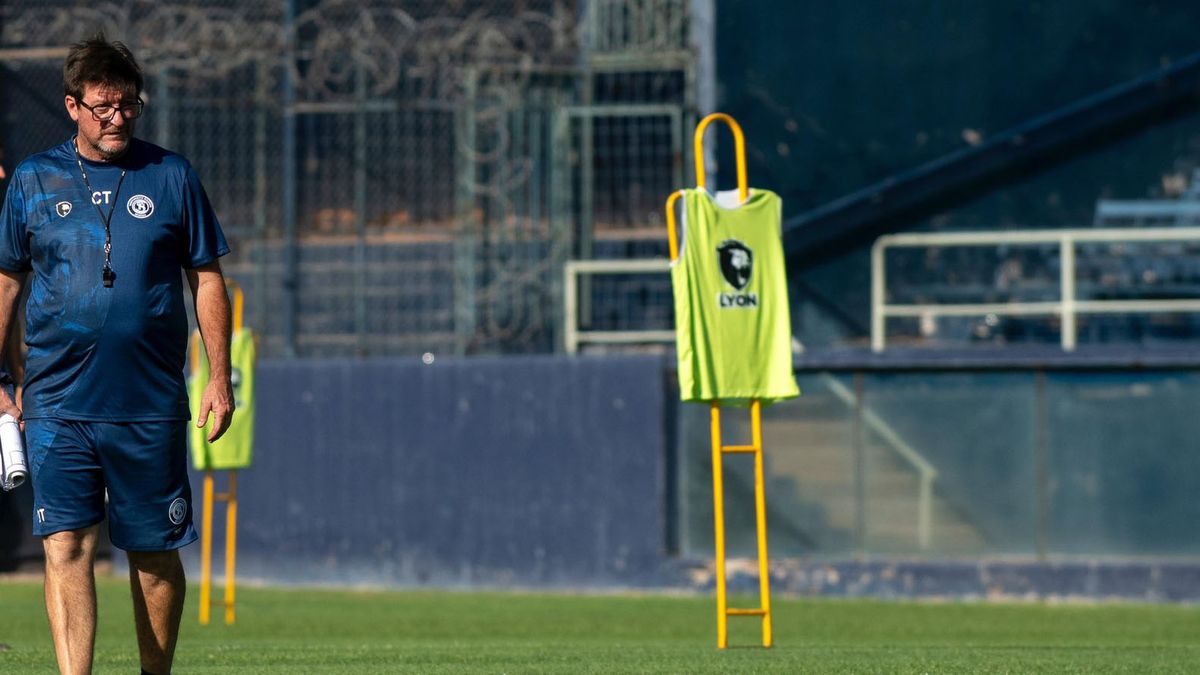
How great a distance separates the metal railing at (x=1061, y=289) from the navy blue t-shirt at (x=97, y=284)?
12.2 m

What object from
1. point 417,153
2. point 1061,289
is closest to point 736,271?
point 1061,289

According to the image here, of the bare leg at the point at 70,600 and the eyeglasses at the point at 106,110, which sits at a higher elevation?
the eyeglasses at the point at 106,110

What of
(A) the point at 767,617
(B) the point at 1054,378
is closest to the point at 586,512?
(B) the point at 1054,378

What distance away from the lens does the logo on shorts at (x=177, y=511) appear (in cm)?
652

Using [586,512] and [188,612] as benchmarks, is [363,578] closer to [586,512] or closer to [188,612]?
[586,512]

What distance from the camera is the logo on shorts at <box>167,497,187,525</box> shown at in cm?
652

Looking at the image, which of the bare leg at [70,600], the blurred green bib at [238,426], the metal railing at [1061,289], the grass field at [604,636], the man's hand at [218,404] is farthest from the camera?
the metal railing at [1061,289]

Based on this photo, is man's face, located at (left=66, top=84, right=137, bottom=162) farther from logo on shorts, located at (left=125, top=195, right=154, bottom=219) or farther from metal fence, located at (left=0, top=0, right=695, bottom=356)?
metal fence, located at (left=0, top=0, right=695, bottom=356)

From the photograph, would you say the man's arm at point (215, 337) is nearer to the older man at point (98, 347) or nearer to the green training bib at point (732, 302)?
the older man at point (98, 347)

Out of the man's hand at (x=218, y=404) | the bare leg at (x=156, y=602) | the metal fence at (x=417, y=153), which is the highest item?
the metal fence at (x=417, y=153)

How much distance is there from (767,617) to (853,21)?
11.1 m

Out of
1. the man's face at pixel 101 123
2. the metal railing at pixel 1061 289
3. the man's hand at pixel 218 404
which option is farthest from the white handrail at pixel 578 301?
the man's face at pixel 101 123

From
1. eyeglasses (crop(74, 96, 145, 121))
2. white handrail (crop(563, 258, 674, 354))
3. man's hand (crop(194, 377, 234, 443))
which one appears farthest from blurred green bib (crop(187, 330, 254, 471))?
eyeglasses (crop(74, 96, 145, 121))

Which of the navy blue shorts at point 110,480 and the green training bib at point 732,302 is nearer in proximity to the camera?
the navy blue shorts at point 110,480
